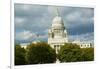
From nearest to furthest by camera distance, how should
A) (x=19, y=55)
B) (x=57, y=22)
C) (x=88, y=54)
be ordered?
(x=19, y=55)
(x=57, y=22)
(x=88, y=54)

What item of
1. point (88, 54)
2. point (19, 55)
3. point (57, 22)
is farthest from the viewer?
point (88, 54)

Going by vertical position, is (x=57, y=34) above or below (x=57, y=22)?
below

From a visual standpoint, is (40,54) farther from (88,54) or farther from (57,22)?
(88,54)

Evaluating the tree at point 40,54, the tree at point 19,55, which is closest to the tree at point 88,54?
the tree at point 40,54

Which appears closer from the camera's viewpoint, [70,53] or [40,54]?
[40,54]

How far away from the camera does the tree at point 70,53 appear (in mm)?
2057

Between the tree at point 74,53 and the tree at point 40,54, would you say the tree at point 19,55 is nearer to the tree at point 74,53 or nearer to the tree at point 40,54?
the tree at point 40,54

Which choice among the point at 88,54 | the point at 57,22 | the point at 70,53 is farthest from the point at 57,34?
the point at 88,54

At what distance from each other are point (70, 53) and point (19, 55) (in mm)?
579

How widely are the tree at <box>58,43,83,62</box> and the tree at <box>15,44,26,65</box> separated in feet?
1.32

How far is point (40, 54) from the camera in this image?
78.0 inches

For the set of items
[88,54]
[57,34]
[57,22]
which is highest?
[57,22]

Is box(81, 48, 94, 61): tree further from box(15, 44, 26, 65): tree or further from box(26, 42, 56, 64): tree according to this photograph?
box(15, 44, 26, 65): tree

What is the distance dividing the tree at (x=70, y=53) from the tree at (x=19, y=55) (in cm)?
40
